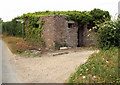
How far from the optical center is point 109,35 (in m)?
6.27

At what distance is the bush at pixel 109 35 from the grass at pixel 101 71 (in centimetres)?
50

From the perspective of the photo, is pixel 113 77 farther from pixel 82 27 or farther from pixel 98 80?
pixel 82 27

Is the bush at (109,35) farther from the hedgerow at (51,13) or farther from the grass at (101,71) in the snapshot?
the hedgerow at (51,13)

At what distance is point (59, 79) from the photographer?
511cm

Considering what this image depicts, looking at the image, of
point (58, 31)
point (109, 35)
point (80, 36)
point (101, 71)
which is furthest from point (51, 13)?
point (101, 71)

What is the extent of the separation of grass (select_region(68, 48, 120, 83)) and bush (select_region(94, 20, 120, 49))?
0.50 meters

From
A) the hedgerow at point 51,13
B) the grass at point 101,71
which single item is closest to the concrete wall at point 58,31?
the hedgerow at point 51,13

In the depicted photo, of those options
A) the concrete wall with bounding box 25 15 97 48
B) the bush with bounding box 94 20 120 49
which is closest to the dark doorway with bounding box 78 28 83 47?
the concrete wall with bounding box 25 15 97 48

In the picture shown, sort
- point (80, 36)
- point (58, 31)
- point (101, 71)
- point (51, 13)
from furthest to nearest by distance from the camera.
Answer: point (80, 36)
point (51, 13)
point (58, 31)
point (101, 71)

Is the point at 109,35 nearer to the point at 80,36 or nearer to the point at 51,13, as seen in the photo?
the point at 51,13

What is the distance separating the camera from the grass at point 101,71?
4.63 metres

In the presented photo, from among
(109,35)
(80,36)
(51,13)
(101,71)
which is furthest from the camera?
(80,36)

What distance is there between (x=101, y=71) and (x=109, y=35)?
2.00 metres

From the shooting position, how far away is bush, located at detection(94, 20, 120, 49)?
6.17 m
